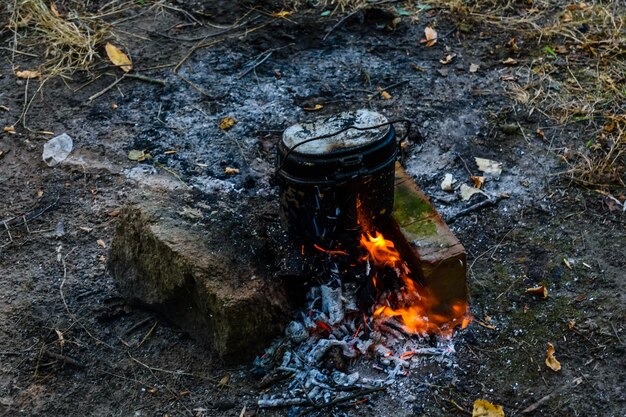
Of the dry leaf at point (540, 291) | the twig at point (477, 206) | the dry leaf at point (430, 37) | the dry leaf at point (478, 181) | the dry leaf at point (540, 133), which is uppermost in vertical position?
the dry leaf at point (430, 37)

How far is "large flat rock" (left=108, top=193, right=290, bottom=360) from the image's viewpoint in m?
2.94

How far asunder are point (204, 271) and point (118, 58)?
2.77 meters

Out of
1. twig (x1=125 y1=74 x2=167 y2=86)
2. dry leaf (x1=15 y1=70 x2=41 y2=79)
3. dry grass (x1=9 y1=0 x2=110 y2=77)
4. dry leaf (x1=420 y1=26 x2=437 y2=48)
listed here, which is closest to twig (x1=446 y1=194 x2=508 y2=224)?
dry leaf (x1=420 y1=26 x2=437 y2=48)

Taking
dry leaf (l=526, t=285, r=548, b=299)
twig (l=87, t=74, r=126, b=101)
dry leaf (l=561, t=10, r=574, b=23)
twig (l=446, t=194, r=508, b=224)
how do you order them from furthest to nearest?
dry leaf (l=561, t=10, r=574, b=23) → twig (l=87, t=74, r=126, b=101) → twig (l=446, t=194, r=508, b=224) → dry leaf (l=526, t=285, r=548, b=299)

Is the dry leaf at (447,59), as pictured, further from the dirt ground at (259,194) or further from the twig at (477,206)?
the twig at (477,206)

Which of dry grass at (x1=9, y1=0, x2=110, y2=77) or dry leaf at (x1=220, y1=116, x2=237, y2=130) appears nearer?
dry leaf at (x1=220, y1=116, x2=237, y2=130)

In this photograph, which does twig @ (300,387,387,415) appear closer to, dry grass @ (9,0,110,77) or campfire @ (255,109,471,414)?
campfire @ (255,109,471,414)

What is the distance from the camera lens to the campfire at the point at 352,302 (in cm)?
290

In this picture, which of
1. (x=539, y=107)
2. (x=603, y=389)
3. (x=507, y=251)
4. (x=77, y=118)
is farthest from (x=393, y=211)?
(x=77, y=118)

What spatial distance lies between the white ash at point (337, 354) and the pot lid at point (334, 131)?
74 centimetres

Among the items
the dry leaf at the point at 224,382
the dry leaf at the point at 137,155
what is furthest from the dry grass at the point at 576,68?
the dry leaf at the point at 137,155

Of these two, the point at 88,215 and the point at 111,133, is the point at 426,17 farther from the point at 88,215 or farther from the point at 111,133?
the point at 88,215

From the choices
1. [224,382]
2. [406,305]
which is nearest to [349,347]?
[406,305]

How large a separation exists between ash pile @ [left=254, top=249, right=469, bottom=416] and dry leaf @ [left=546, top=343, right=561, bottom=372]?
0.40 m
